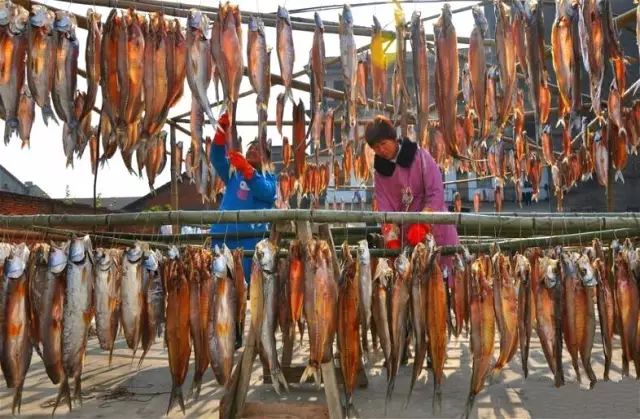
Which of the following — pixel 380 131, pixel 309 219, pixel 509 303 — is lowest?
pixel 509 303

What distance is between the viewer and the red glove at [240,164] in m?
4.96

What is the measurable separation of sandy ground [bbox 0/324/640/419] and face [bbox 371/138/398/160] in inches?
86.8

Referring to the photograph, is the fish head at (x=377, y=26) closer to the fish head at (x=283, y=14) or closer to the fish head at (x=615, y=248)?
the fish head at (x=283, y=14)

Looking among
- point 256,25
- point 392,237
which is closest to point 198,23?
point 256,25

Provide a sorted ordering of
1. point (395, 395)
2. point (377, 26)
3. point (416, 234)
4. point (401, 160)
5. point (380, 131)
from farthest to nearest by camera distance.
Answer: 1. point (401, 160)
2. point (395, 395)
3. point (380, 131)
4. point (416, 234)
5. point (377, 26)

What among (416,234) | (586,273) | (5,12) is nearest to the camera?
(5,12)

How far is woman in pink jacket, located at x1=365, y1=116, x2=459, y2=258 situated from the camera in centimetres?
504

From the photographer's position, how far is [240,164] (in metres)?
5.15

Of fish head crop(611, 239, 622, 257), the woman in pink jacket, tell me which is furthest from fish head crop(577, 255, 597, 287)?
the woman in pink jacket

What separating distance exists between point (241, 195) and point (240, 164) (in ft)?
3.14

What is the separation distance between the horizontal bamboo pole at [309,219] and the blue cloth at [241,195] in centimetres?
175

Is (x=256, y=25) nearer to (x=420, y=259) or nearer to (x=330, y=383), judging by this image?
(x=420, y=259)

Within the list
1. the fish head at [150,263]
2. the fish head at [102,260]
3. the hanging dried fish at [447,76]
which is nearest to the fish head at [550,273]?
the hanging dried fish at [447,76]

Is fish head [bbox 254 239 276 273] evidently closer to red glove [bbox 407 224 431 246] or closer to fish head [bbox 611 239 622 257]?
red glove [bbox 407 224 431 246]
